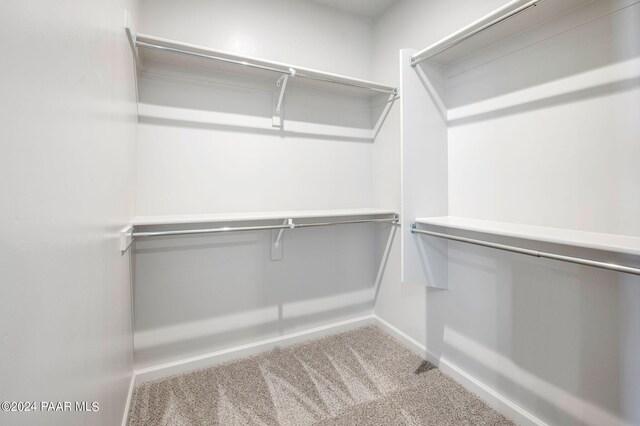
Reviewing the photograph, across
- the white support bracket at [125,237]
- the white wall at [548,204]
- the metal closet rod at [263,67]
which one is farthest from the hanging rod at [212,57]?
the white wall at [548,204]

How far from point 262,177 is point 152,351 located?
4.23 feet

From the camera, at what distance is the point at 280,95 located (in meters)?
1.91

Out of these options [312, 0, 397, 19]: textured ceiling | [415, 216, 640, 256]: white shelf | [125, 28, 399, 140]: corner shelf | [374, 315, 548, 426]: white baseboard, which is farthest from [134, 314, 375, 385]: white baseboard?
[312, 0, 397, 19]: textured ceiling

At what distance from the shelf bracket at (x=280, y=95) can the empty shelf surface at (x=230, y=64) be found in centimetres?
2

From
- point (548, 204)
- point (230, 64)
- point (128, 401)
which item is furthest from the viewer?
point (230, 64)

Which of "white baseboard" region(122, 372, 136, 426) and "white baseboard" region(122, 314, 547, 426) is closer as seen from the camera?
"white baseboard" region(122, 372, 136, 426)

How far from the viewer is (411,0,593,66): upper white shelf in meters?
1.14

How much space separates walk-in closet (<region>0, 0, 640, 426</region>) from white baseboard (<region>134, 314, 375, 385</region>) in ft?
0.04

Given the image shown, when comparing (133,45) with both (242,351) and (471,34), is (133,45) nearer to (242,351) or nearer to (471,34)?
(471,34)

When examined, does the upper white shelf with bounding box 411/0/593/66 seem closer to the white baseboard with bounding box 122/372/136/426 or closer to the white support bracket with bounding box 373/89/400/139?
the white support bracket with bounding box 373/89/400/139

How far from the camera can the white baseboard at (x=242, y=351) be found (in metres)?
1.72

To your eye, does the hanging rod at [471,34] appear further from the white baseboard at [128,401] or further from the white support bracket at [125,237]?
the white baseboard at [128,401]

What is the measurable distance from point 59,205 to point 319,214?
1.32 meters

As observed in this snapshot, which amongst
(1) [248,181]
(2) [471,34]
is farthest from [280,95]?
(2) [471,34]
